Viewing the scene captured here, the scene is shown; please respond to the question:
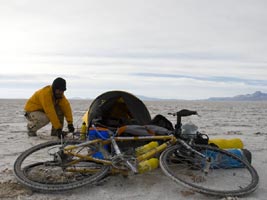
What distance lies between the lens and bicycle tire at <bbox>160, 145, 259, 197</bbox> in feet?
14.9

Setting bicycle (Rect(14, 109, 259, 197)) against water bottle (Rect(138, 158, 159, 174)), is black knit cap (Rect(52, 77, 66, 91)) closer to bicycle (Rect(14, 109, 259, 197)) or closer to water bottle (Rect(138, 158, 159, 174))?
bicycle (Rect(14, 109, 259, 197))

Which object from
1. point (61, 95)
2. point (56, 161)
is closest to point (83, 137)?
point (56, 161)

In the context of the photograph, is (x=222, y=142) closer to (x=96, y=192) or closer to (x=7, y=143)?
(x=96, y=192)

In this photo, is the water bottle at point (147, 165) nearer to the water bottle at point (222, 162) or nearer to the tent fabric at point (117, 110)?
the water bottle at point (222, 162)

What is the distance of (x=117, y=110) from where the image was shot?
718 centimetres

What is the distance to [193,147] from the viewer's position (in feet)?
16.1

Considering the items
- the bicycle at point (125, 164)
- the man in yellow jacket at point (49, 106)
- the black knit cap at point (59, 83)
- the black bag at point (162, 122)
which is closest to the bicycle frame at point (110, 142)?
the bicycle at point (125, 164)

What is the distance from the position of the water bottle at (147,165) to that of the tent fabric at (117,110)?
1.99 meters

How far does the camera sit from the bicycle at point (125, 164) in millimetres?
4207

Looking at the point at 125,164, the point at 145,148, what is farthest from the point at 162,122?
the point at 125,164

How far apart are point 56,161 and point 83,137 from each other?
124 centimetres

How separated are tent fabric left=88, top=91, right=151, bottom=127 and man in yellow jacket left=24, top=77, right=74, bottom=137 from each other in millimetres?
921


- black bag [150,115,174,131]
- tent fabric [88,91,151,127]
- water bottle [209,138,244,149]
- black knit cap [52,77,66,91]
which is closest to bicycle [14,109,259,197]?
water bottle [209,138,244,149]

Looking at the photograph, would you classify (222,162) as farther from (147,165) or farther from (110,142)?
(110,142)
